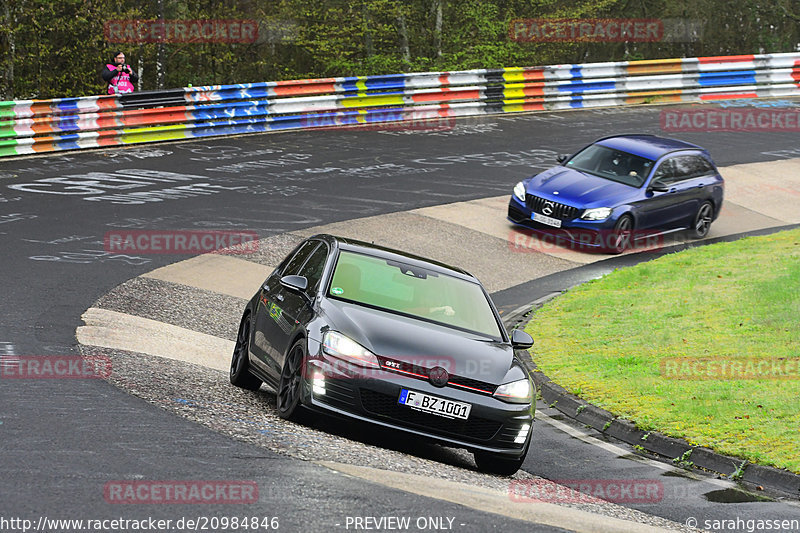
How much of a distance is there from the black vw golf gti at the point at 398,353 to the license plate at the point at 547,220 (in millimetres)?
9383

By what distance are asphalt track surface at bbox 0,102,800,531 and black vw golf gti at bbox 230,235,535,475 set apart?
0.97 m

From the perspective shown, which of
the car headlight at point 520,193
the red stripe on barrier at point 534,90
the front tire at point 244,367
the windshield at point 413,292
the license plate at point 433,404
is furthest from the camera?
the red stripe on barrier at point 534,90

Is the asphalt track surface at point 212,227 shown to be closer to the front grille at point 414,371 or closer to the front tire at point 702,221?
the front grille at point 414,371

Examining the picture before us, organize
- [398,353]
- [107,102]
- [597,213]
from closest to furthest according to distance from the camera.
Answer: [398,353] < [597,213] < [107,102]

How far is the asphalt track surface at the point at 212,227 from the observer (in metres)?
6.63

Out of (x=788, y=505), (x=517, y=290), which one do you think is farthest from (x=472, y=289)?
(x=517, y=290)

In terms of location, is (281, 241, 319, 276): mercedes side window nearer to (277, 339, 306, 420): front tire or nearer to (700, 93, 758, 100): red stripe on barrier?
(277, 339, 306, 420): front tire

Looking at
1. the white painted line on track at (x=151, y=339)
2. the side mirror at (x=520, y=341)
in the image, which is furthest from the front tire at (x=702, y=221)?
the side mirror at (x=520, y=341)

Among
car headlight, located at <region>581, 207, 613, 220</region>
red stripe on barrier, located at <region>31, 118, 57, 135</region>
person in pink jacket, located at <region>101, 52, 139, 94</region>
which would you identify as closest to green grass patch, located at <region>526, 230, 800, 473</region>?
car headlight, located at <region>581, 207, 613, 220</region>

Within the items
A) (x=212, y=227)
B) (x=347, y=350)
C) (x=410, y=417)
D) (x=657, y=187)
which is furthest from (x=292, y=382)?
(x=657, y=187)

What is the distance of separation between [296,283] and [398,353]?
4.82 feet

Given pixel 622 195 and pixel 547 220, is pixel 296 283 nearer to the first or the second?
pixel 547 220

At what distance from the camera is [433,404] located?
814 cm

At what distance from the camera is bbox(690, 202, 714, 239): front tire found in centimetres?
2047
